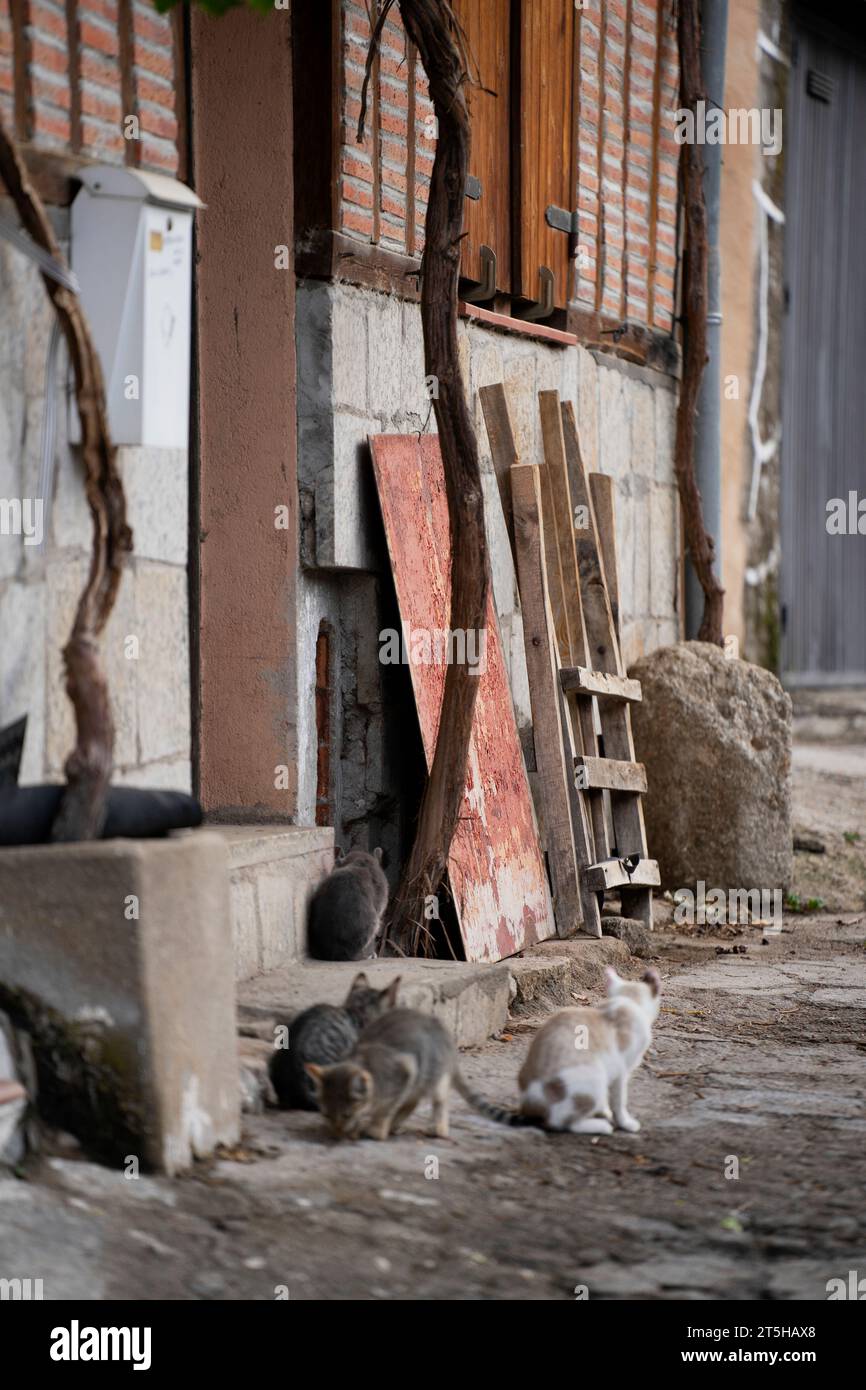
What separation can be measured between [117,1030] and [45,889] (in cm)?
31

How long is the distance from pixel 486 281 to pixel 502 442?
0.73 metres

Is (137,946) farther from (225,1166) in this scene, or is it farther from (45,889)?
(225,1166)

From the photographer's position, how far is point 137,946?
10.1 feet

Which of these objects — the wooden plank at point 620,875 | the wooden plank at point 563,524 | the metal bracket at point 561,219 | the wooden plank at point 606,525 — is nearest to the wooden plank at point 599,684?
the wooden plank at point 563,524

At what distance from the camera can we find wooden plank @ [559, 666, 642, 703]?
5.88 m

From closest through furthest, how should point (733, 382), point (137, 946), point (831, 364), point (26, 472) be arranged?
1. point (137, 946)
2. point (26, 472)
3. point (733, 382)
4. point (831, 364)

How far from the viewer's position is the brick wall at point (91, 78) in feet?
12.5

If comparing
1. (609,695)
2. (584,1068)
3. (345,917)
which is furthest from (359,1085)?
(609,695)

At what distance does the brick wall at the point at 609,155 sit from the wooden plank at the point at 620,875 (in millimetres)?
2324

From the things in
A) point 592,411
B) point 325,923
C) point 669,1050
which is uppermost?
point 592,411

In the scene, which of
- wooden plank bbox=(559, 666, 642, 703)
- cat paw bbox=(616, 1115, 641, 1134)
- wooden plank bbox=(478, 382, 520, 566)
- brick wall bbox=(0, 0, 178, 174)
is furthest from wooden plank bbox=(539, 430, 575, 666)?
cat paw bbox=(616, 1115, 641, 1134)

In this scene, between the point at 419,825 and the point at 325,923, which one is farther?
the point at 419,825

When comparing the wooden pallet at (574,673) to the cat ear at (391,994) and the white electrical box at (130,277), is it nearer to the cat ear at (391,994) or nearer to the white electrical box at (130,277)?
the cat ear at (391,994)
